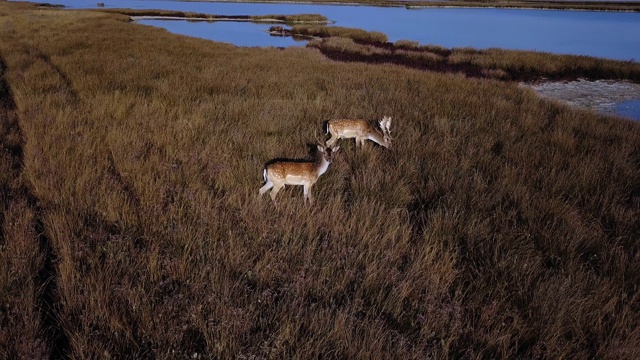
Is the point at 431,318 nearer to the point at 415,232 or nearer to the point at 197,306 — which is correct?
the point at 415,232

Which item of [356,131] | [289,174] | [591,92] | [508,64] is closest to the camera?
[289,174]

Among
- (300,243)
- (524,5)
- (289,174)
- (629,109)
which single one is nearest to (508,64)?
(629,109)

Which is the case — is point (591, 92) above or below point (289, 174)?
above

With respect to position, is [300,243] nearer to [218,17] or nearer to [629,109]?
[629,109]

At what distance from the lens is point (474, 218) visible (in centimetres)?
420

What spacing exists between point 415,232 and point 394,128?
167 inches

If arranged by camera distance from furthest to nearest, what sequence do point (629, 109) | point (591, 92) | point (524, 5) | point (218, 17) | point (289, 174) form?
1. point (524, 5)
2. point (218, 17)
3. point (591, 92)
4. point (629, 109)
5. point (289, 174)

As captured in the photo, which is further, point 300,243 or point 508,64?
point 508,64

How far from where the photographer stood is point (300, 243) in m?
3.39

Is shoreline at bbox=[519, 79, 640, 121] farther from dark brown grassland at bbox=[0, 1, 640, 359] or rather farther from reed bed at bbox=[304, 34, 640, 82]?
dark brown grassland at bbox=[0, 1, 640, 359]

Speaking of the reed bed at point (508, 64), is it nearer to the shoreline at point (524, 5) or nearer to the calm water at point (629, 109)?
the calm water at point (629, 109)

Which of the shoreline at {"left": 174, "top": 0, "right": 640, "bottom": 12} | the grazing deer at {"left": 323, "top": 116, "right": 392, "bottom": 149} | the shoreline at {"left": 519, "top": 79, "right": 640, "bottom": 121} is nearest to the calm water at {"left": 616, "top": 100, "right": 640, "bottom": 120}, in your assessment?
the shoreline at {"left": 519, "top": 79, "right": 640, "bottom": 121}

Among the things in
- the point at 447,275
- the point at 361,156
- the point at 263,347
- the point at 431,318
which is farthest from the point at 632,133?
the point at 263,347

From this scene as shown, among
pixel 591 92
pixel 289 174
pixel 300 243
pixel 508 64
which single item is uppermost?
pixel 508 64
